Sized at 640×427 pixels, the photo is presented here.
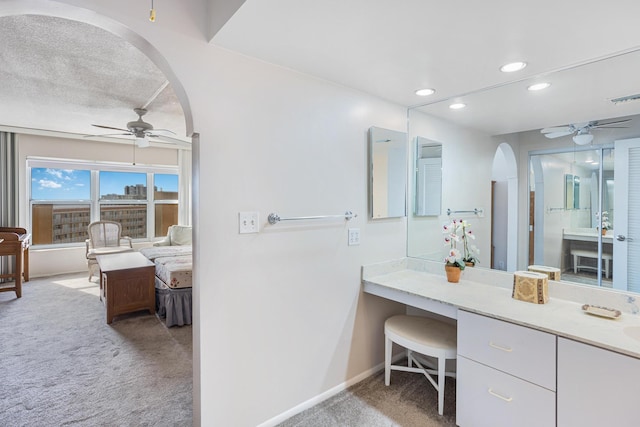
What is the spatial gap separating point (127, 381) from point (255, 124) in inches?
84.8

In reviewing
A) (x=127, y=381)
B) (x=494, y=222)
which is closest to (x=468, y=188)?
(x=494, y=222)

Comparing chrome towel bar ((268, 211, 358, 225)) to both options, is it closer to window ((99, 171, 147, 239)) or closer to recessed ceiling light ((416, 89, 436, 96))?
recessed ceiling light ((416, 89, 436, 96))

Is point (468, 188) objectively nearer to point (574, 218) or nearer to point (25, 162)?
point (574, 218)

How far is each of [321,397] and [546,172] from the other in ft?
6.95

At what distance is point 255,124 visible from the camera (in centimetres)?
170

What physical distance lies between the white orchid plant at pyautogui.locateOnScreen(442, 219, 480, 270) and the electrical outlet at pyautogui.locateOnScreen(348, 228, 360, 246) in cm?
69

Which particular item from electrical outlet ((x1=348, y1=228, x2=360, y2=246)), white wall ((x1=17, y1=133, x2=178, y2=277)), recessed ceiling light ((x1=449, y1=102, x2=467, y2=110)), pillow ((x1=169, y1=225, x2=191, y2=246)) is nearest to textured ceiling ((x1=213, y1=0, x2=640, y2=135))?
recessed ceiling light ((x1=449, y1=102, x2=467, y2=110))

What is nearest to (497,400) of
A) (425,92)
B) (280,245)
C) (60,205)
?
(280,245)

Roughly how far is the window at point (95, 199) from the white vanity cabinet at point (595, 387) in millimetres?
6898

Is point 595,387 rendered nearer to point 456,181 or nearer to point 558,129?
point 558,129

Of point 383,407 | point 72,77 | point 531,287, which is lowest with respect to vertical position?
point 383,407

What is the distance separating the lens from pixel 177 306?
3320 millimetres

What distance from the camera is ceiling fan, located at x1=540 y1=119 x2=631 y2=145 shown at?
1.80 meters

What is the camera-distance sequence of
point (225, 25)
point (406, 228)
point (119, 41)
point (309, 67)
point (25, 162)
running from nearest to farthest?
1. point (225, 25)
2. point (309, 67)
3. point (119, 41)
4. point (406, 228)
5. point (25, 162)
